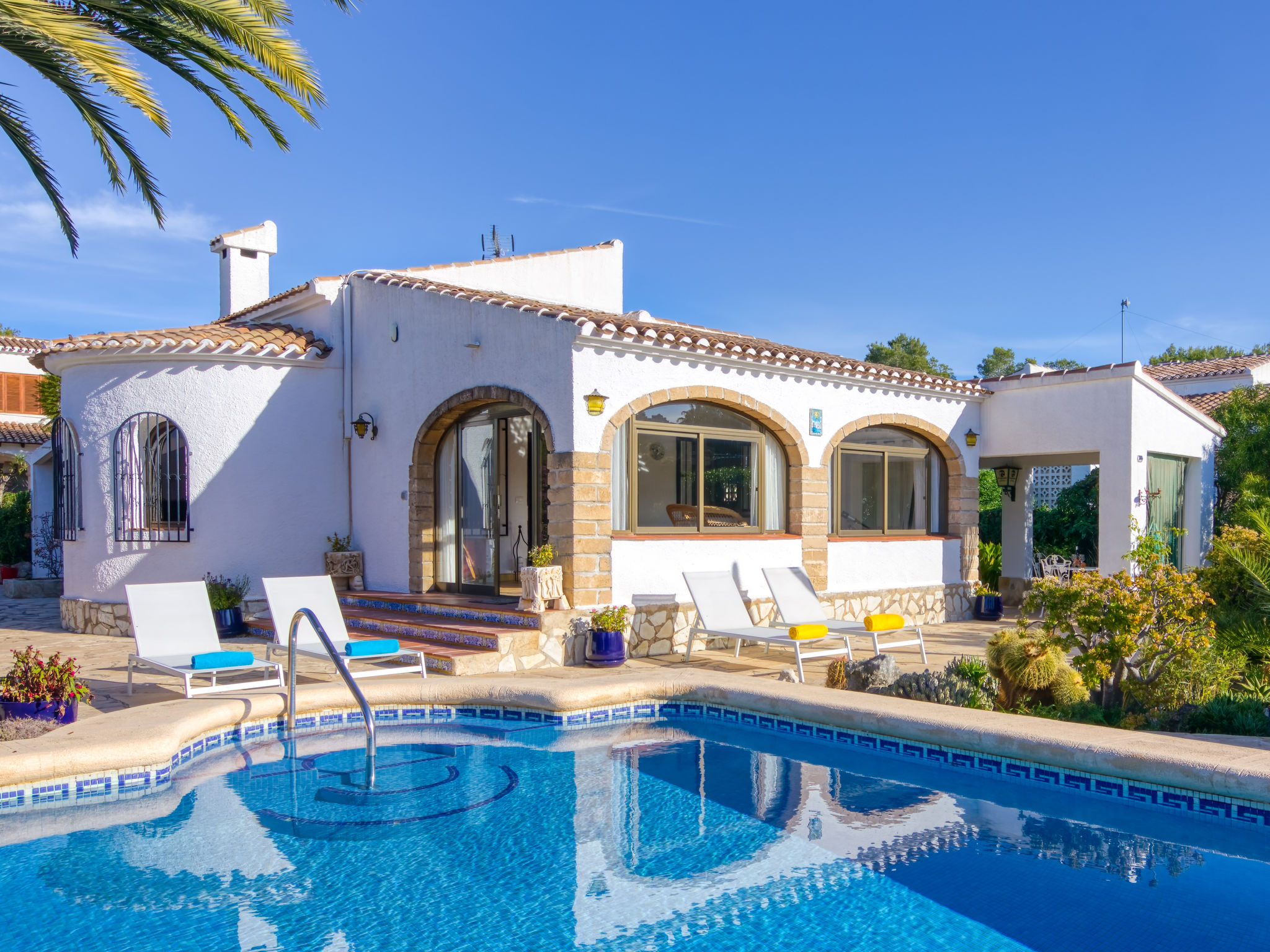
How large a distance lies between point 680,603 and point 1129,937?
25.7 ft

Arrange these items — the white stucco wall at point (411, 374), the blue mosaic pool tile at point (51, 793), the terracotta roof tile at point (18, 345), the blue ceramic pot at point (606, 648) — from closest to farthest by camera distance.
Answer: the blue mosaic pool tile at point (51, 793)
the blue ceramic pot at point (606, 648)
the white stucco wall at point (411, 374)
the terracotta roof tile at point (18, 345)

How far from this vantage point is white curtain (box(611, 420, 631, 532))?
11.6m

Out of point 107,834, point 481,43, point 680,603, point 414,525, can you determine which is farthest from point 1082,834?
point 481,43

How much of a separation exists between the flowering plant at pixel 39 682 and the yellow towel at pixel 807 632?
6555 mm

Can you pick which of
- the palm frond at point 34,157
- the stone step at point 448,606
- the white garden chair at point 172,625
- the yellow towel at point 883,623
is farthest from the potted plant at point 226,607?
the yellow towel at point 883,623

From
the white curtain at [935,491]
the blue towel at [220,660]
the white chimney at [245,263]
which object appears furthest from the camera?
the white chimney at [245,263]

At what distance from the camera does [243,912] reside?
4516 mm

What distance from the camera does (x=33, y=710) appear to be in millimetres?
6656

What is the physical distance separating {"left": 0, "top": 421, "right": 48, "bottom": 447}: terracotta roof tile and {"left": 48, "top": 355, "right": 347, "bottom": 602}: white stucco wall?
13.8 meters

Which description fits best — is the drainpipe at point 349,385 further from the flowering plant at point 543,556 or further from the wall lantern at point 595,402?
the wall lantern at point 595,402

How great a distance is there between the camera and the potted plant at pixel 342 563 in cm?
1389

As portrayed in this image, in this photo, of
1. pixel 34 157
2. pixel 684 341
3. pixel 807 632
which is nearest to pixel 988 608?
pixel 807 632

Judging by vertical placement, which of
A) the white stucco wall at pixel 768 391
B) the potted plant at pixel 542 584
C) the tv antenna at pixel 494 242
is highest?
the tv antenna at pixel 494 242

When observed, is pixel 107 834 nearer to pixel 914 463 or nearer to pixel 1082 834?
pixel 1082 834
